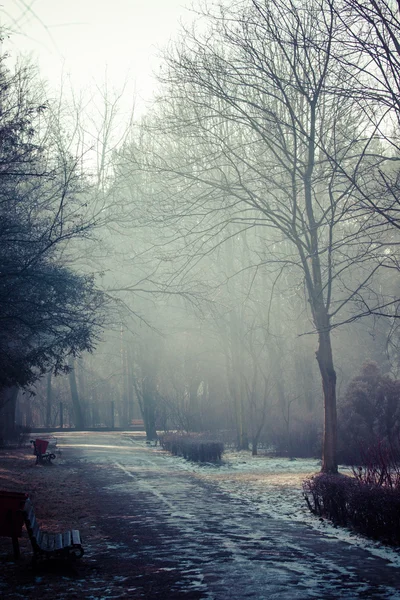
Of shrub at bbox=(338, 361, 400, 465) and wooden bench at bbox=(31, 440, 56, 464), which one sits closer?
shrub at bbox=(338, 361, 400, 465)

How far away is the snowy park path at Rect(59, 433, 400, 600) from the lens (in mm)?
6746

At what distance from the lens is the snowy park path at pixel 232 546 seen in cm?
675

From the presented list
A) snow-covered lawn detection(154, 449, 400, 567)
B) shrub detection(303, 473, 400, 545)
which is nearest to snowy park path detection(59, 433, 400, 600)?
snow-covered lawn detection(154, 449, 400, 567)

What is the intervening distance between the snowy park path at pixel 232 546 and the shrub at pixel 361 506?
26 centimetres

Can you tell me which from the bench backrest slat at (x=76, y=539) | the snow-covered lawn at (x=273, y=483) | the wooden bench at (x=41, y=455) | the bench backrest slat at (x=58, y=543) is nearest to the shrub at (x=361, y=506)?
the snow-covered lawn at (x=273, y=483)

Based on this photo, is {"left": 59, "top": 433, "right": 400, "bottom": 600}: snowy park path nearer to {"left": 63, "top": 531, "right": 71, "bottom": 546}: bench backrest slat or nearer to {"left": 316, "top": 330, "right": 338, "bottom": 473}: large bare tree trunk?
{"left": 63, "top": 531, "right": 71, "bottom": 546}: bench backrest slat

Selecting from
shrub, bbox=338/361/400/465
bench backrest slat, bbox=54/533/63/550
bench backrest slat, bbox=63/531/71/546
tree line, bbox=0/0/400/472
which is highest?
tree line, bbox=0/0/400/472

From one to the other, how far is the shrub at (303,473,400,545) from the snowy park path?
26 cm

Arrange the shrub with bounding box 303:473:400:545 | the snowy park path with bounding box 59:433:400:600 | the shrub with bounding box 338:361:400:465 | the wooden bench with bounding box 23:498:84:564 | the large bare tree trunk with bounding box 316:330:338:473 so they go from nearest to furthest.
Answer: the snowy park path with bounding box 59:433:400:600
the wooden bench with bounding box 23:498:84:564
the shrub with bounding box 303:473:400:545
the large bare tree trunk with bounding box 316:330:338:473
the shrub with bounding box 338:361:400:465

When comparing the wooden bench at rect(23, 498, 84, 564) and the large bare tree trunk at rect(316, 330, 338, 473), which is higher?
the large bare tree trunk at rect(316, 330, 338, 473)

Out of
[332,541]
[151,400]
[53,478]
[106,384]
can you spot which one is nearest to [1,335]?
[53,478]

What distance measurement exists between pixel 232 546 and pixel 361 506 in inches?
81.2

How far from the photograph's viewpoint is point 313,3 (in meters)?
14.9

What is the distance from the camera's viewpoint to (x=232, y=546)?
8.86m
